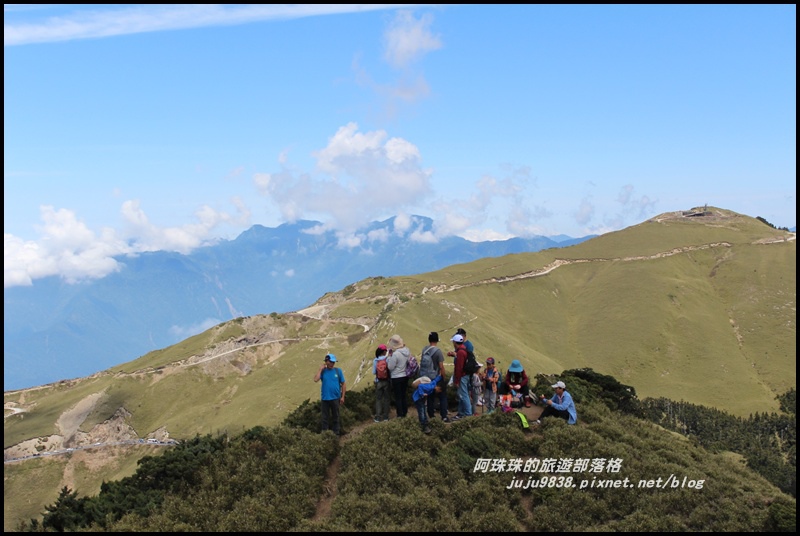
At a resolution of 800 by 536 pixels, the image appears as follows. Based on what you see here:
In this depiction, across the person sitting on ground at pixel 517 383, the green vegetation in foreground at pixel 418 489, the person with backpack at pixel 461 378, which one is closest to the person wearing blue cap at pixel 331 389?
the green vegetation in foreground at pixel 418 489

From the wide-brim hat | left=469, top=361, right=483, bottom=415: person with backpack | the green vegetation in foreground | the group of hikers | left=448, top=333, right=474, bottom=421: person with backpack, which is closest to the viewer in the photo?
the green vegetation in foreground

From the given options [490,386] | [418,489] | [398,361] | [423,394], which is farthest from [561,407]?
[418,489]

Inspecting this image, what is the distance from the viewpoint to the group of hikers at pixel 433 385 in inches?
734

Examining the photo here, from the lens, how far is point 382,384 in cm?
2016

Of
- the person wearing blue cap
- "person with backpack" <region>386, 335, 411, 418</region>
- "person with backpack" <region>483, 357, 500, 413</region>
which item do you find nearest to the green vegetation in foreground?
the person wearing blue cap

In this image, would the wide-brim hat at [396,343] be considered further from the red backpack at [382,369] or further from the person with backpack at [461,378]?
the person with backpack at [461,378]

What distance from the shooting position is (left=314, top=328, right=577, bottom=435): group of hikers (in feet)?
61.2

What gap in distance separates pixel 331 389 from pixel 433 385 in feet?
12.7

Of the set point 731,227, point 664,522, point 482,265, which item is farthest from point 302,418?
point 731,227

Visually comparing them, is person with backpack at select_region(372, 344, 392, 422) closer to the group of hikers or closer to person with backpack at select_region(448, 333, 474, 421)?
the group of hikers

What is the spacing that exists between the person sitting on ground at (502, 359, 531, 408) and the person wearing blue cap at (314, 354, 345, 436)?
7514 mm

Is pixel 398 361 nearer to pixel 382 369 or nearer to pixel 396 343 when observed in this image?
pixel 396 343

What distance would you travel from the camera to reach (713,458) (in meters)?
21.2

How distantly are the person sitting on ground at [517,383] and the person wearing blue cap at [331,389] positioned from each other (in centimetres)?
751
